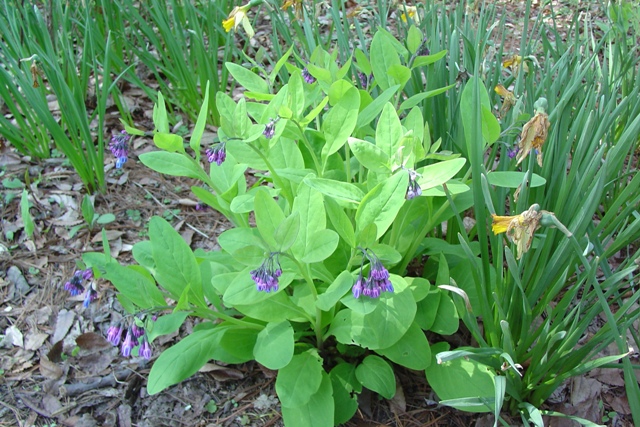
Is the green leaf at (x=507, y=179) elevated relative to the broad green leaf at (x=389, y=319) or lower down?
elevated

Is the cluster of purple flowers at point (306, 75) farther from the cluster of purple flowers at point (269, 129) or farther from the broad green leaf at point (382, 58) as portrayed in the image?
the cluster of purple flowers at point (269, 129)

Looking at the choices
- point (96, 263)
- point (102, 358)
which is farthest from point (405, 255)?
point (102, 358)

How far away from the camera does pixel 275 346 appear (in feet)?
4.51

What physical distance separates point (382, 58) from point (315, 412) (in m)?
1.04

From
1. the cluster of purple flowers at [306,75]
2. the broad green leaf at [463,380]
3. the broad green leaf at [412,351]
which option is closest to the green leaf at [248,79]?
the cluster of purple flowers at [306,75]

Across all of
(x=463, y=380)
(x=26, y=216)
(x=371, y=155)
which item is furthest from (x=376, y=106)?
(x=26, y=216)

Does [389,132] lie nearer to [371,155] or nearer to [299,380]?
[371,155]

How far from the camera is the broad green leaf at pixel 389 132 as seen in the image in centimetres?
132

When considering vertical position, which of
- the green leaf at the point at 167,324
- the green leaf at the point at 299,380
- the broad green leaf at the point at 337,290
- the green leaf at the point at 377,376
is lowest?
the green leaf at the point at 377,376

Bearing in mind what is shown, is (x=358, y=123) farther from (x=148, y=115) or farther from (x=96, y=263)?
(x=148, y=115)

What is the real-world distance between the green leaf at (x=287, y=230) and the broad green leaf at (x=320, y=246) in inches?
3.9

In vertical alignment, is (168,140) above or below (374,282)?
above

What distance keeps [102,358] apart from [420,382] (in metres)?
1.06

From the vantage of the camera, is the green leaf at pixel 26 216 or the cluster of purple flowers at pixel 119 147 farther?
the green leaf at pixel 26 216
